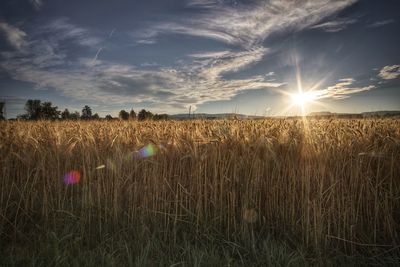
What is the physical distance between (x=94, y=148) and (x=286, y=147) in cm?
320

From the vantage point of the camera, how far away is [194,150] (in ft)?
16.7

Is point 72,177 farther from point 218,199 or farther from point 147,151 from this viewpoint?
point 218,199

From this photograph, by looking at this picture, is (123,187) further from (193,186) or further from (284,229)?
(284,229)

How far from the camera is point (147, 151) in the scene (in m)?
5.30

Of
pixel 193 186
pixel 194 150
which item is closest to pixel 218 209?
pixel 193 186

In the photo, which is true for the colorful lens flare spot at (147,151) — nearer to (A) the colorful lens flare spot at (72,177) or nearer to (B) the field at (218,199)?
(B) the field at (218,199)

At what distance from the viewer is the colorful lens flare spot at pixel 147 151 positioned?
5.26 metres

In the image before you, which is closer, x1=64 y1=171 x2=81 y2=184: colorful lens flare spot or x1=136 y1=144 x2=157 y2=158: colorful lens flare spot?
x1=136 y1=144 x2=157 y2=158: colorful lens flare spot

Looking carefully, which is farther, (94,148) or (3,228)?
(94,148)

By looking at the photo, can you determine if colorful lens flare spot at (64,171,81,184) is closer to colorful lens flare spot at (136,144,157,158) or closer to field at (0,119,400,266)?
field at (0,119,400,266)

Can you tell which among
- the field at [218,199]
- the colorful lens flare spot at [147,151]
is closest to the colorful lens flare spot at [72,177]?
the field at [218,199]

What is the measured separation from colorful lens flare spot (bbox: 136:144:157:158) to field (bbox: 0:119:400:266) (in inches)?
0.7

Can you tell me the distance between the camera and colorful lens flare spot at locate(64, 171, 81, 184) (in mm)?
5414

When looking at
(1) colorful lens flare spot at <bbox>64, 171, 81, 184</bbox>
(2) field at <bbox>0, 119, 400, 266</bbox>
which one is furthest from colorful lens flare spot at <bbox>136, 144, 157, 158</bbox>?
(1) colorful lens flare spot at <bbox>64, 171, 81, 184</bbox>
